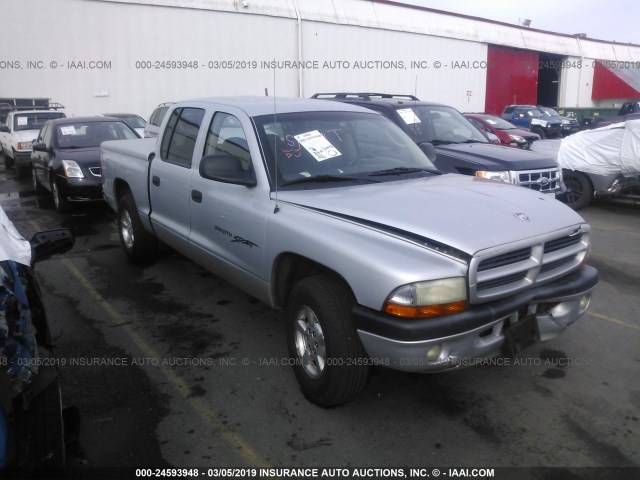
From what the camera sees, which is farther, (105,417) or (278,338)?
(278,338)

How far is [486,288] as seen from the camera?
2.92m

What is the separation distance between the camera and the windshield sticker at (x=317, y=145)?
3994mm

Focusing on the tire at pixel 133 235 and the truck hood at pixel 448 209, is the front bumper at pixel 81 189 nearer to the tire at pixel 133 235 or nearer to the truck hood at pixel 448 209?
the tire at pixel 133 235

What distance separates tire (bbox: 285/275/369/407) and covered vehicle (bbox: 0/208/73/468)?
1.39 m

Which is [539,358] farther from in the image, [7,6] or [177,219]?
[7,6]

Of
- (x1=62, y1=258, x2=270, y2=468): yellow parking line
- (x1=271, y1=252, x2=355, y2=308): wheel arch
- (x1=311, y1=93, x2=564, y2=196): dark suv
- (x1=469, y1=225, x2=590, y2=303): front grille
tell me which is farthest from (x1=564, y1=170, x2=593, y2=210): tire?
(x1=62, y1=258, x2=270, y2=468): yellow parking line

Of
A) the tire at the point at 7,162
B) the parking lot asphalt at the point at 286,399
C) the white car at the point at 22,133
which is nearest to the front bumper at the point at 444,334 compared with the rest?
the parking lot asphalt at the point at 286,399

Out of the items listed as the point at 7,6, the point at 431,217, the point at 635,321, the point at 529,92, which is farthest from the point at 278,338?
the point at 529,92

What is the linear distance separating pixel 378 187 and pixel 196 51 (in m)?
21.0

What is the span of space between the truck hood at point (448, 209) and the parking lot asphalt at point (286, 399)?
1100mm

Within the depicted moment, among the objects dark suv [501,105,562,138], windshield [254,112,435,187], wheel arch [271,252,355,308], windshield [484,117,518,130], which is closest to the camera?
wheel arch [271,252,355,308]

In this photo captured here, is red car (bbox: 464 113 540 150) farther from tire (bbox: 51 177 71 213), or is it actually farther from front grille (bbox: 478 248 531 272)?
front grille (bbox: 478 248 531 272)

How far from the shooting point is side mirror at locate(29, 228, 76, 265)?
9.32 ft

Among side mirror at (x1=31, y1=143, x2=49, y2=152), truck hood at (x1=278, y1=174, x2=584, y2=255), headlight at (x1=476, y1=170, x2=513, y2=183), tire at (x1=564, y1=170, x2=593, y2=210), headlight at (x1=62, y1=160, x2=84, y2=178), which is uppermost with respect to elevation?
truck hood at (x1=278, y1=174, x2=584, y2=255)
